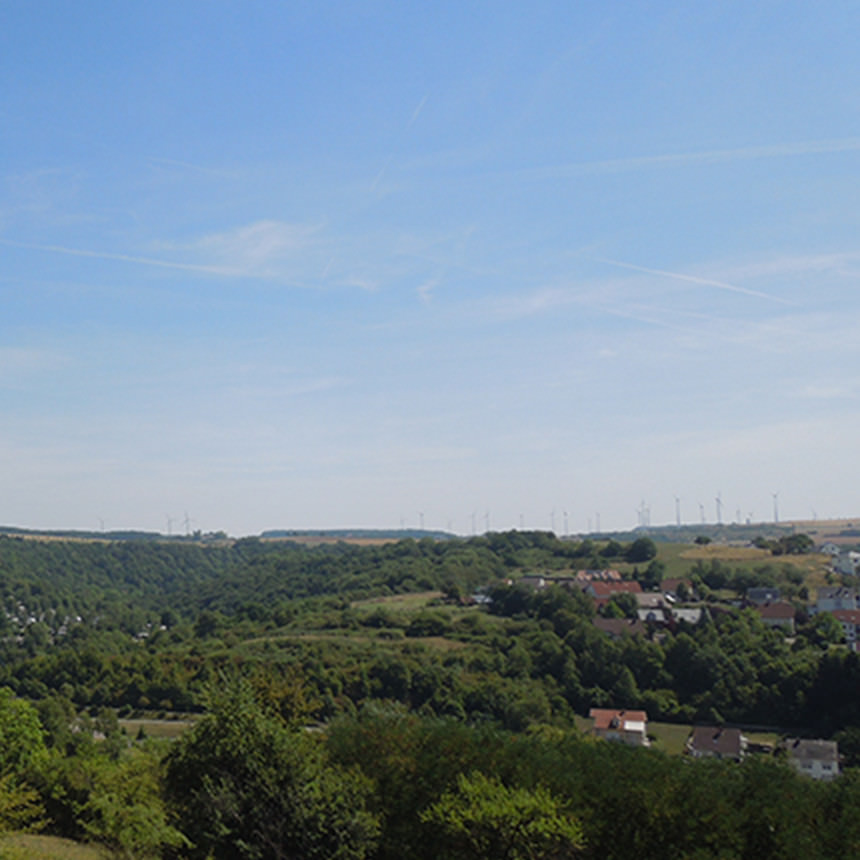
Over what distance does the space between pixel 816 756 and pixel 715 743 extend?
693 cm

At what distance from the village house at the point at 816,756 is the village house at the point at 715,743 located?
3.33 metres

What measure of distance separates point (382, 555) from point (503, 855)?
6655 inches

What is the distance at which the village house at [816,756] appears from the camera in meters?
58.1

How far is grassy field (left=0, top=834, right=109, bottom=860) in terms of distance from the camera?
21.0m

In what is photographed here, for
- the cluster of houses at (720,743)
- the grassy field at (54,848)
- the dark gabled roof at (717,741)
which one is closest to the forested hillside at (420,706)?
the grassy field at (54,848)

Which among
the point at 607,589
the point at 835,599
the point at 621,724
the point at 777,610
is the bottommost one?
the point at 621,724

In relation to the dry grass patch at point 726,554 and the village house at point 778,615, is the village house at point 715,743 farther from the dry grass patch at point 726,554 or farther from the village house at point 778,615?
the dry grass patch at point 726,554

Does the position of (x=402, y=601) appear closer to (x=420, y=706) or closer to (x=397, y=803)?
(x=420, y=706)

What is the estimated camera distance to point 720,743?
6397 cm

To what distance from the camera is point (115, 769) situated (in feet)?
93.5

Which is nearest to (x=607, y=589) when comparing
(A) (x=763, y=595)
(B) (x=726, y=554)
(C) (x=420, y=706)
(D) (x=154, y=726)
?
(A) (x=763, y=595)

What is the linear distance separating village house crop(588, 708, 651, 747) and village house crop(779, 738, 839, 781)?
11072 millimetres

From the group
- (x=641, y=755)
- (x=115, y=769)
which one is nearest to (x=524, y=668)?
(x=641, y=755)

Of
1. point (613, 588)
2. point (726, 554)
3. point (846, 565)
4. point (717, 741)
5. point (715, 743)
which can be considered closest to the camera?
point (715, 743)
